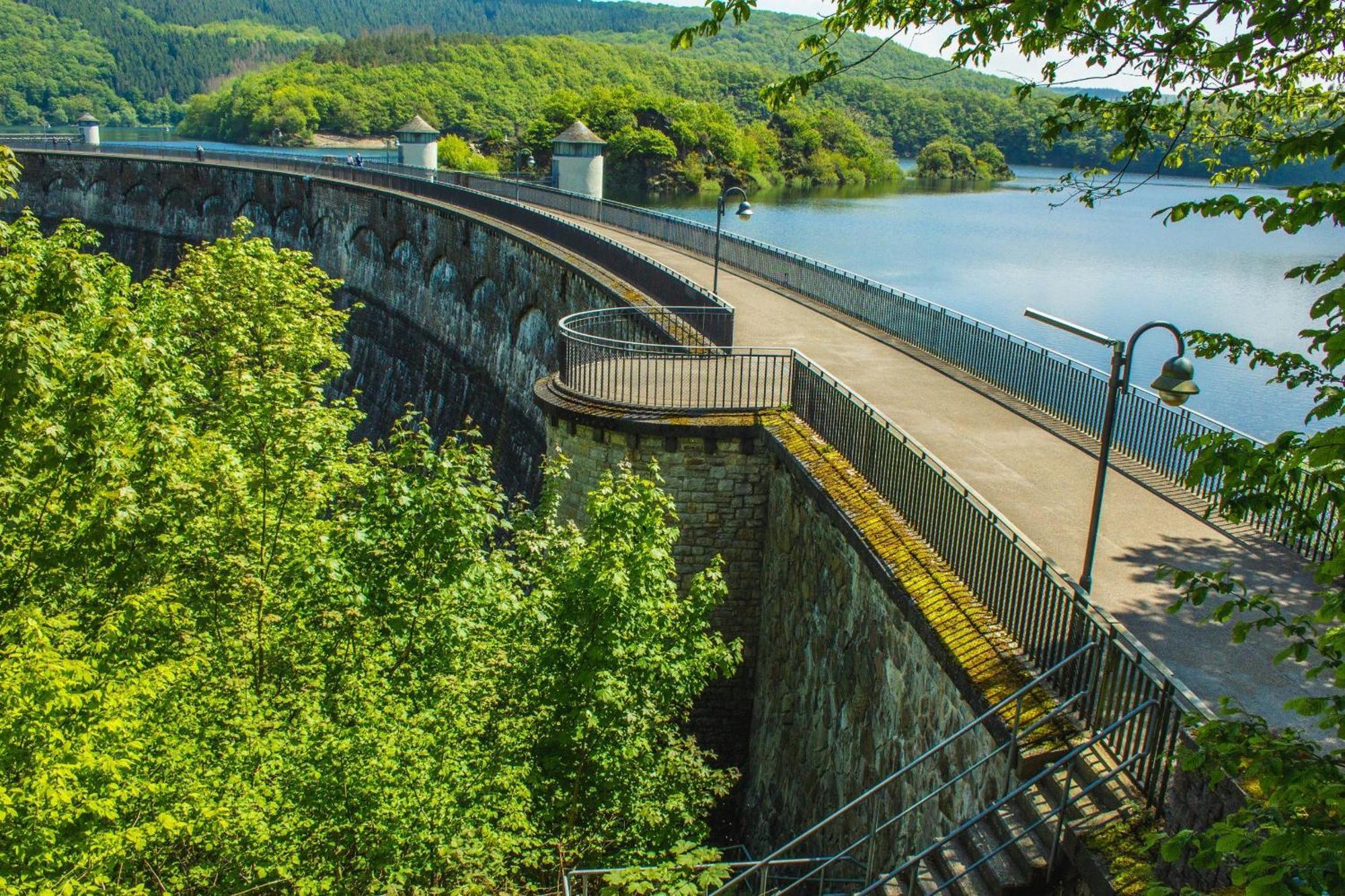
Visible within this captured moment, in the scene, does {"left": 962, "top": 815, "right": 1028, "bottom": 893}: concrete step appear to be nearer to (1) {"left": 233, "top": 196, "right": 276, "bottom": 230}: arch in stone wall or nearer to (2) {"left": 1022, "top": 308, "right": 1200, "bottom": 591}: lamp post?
(2) {"left": 1022, "top": 308, "right": 1200, "bottom": 591}: lamp post

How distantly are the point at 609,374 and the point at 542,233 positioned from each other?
15699 millimetres

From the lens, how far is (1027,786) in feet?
20.3

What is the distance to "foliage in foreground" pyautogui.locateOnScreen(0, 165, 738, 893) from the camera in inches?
316

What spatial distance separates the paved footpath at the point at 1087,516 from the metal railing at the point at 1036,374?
43 centimetres

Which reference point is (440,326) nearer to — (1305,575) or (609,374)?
(609,374)

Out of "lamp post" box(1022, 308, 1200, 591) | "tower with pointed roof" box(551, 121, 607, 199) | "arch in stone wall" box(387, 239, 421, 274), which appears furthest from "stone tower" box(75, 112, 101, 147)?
"lamp post" box(1022, 308, 1200, 591)

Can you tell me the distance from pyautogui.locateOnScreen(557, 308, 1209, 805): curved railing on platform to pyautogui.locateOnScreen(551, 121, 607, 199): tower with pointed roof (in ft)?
99.8

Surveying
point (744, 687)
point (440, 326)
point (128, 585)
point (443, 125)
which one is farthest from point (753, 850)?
point (443, 125)

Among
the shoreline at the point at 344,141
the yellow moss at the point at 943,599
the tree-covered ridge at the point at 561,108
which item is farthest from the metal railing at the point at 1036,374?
the shoreline at the point at 344,141

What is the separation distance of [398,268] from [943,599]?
3388 cm

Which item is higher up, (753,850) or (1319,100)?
(1319,100)

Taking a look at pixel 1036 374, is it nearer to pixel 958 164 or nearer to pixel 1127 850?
pixel 1127 850

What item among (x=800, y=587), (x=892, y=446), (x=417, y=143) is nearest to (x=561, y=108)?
(x=417, y=143)

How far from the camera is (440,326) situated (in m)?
35.0
